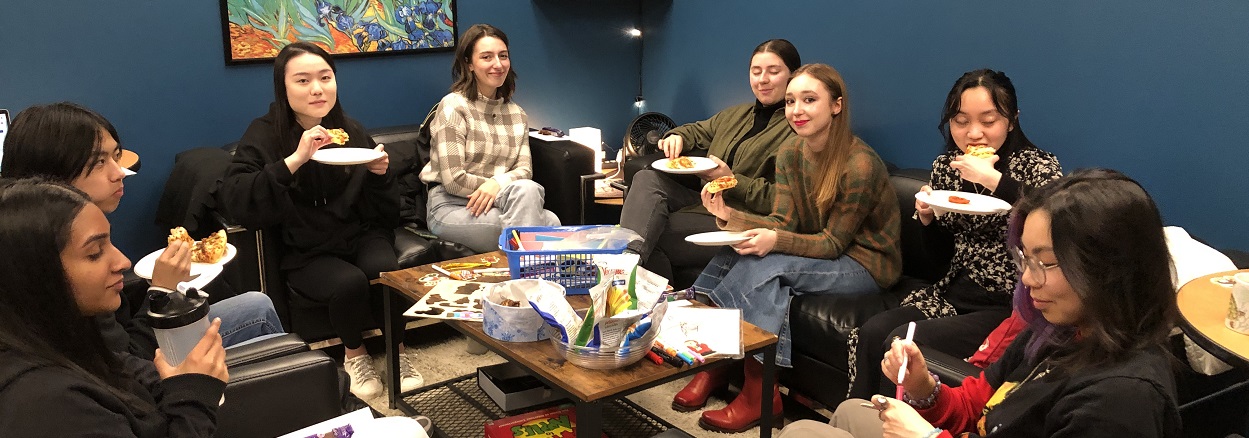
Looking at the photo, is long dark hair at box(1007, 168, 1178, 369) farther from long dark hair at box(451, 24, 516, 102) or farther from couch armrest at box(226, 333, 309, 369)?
long dark hair at box(451, 24, 516, 102)

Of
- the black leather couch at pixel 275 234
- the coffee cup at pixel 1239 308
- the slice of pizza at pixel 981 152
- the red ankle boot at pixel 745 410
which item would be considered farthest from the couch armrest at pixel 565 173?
the coffee cup at pixel 1239 308

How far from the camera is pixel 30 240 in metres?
1.35

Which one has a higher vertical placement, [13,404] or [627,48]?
[627,48]

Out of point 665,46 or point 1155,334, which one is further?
point 665,46

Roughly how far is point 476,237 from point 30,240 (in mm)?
2276

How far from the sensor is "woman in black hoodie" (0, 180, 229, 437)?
1308mm

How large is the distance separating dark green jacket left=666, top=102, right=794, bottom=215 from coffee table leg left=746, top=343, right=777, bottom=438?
1.06 m

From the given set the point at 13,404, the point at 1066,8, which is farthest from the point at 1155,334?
the point at 1066,8

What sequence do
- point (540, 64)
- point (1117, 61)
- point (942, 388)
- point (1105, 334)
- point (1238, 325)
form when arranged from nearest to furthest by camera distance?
point (1105, 334) → point (1238, 325) → point (942, 388) → point (1117, 61) → point (540, 64)

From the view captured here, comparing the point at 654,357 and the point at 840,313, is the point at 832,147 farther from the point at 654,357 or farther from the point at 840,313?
the point at 654,357

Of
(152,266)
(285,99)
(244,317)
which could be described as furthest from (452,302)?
(285,99)

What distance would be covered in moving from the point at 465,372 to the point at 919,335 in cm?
162

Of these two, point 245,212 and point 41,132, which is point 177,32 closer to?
point 245,212

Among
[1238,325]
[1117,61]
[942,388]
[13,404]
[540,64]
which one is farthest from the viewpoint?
[540,64]
